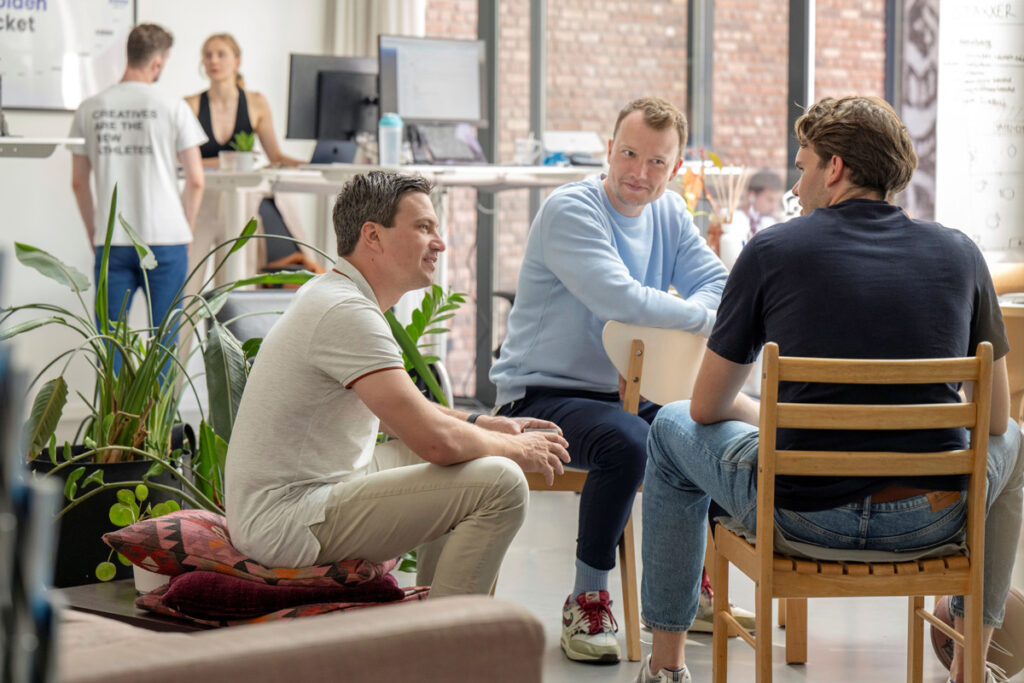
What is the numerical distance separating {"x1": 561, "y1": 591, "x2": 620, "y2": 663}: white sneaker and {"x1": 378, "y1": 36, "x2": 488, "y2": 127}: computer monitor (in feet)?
9.48

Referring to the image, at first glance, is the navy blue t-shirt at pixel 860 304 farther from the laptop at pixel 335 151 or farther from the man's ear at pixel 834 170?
the laptop at pixel 335 151

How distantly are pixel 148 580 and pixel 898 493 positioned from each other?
3.99ft

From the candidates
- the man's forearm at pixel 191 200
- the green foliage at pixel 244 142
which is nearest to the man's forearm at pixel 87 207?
the man's forearm at pixel 191 200

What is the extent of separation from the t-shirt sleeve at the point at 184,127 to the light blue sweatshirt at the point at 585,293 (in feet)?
7.62

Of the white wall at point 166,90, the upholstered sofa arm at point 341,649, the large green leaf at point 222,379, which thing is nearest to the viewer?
the upholstered sofa arm at point 341,649

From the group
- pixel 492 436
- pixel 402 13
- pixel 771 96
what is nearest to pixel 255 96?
pixel 402 13

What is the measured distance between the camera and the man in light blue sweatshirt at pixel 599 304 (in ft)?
7.93

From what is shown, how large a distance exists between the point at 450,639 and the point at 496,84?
5347 millimetres

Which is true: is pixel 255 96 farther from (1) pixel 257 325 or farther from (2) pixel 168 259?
(1) pixel 257 325

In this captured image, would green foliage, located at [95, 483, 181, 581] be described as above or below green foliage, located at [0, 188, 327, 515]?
below

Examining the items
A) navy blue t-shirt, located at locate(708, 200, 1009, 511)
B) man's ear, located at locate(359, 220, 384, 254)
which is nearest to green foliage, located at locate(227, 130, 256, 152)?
man's ear, located at locate(359, 220, 384, 254)

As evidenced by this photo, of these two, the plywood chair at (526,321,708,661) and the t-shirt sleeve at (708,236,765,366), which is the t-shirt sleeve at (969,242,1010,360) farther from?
the plywood chair at (526,321,708,661)

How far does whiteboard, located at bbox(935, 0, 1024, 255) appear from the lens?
13.0 ft

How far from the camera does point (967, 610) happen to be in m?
1.82
